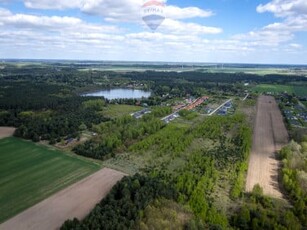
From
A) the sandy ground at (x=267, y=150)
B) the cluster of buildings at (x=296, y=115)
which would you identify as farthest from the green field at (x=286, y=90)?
the sandy ground at (x=267, y=150)

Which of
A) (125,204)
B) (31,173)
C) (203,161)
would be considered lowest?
(31,173)

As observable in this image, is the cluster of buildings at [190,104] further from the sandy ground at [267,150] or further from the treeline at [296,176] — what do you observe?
the treeline at [296,176]

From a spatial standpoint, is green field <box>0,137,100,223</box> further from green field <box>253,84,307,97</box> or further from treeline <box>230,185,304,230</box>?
green field <box>253,84,307,97</box>

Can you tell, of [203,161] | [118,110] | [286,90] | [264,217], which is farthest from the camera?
[286,90]

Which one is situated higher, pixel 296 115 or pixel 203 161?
pixel 203 161

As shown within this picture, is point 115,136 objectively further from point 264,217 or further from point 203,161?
point 264,217

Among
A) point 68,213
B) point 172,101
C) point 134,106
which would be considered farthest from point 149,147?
point 172,101

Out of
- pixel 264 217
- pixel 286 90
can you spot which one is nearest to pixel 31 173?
pixel 264 217
